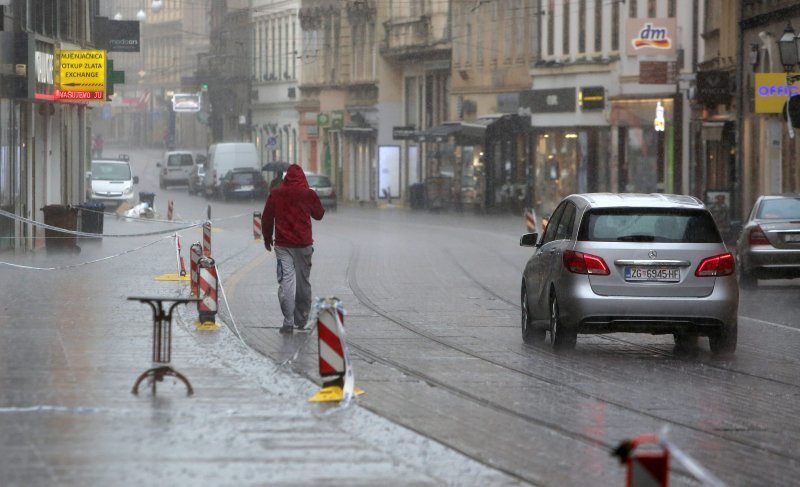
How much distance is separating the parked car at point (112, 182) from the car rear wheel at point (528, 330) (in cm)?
4215

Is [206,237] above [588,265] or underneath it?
underneath

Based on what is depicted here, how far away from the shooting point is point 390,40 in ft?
268

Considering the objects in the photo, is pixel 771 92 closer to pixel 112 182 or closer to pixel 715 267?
pixel 715 267

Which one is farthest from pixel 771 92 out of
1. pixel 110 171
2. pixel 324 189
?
pixel 324 189

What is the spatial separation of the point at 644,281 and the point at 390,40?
66167 millimetres

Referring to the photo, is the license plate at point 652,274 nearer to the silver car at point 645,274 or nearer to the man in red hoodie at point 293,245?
the silver car at point 645,274

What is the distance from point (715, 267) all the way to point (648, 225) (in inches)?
29.3

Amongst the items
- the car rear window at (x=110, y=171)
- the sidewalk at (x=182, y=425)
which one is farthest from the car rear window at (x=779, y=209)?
the car rear window at (x=110, y=171)

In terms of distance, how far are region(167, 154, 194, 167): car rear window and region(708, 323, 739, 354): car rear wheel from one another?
254 ft

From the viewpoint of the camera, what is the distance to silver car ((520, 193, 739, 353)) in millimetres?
16188

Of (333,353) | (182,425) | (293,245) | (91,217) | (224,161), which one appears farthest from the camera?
(224,161)

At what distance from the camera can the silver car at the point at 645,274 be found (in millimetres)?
16188

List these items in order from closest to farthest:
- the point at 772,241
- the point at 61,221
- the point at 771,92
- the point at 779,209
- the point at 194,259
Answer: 1. the point at 194,259
2. the point at 772,241
3. the point at 779,209
4. the point at 61,221
5. the point at 771,92

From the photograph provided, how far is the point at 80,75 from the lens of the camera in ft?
121
